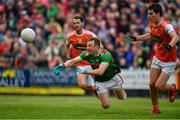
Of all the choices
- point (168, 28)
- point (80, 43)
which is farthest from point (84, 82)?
point (168, 28)

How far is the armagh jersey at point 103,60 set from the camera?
16031 mm

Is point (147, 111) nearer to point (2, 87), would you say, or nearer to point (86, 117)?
point (86, 117)

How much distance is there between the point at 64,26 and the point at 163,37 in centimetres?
1256

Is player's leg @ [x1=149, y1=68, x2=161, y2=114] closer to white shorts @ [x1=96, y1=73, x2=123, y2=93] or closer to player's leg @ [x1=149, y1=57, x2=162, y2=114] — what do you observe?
player's leg @ [x1=149, y1=57, x2=162, y2=114]

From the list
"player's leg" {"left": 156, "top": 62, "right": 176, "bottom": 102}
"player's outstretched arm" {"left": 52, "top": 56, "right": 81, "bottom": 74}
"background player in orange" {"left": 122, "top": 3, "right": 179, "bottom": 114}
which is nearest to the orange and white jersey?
"background player in orange" {"left": 122, "top": 3, "right": 179, "bottom": 114}

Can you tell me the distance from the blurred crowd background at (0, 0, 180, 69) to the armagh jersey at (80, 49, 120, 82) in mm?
9020

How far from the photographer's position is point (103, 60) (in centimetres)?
1594

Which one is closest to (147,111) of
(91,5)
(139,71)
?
(139,71)

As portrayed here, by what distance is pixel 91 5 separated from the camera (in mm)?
28938

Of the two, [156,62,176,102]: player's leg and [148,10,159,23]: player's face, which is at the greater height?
[148,10,159,23]: player's face

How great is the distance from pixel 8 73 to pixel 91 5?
5152 mm

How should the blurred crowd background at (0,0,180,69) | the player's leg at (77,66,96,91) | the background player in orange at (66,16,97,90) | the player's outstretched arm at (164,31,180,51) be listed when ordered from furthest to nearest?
the blurred crowd background at (0,0,180,69)
the background player in orange at (66,16,97,90)
the player's leg at (77,66,96,91)
the player's outstretched arm at (164,31,180,51)

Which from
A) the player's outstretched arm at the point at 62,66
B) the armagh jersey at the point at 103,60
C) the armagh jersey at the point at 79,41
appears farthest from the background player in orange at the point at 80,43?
the player's outstretched arm at the point at 62,66

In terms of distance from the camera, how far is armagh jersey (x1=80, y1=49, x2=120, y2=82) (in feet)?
52.6
